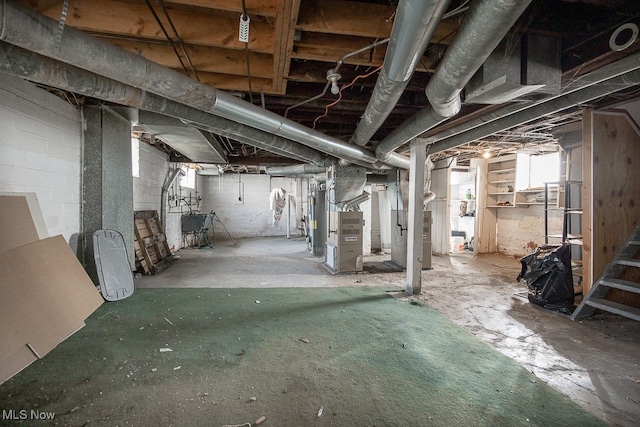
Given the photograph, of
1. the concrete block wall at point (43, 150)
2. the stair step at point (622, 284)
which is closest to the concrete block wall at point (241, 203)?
the concrete block wall at point (43, 150)

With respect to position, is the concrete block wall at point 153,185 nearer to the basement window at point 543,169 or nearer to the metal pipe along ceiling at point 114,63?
the metal pipe along ceiling at point 114,63

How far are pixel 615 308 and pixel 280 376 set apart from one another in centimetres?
307

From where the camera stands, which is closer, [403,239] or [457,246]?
[403,239]

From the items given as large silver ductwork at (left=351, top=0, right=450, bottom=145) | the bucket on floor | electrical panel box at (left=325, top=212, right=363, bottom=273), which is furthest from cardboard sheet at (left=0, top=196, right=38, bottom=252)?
the bucket on floor

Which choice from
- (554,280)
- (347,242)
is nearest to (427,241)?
(347,242)

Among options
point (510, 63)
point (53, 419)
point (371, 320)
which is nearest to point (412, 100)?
point (510, 63)

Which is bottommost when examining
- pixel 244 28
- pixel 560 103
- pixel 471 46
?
pixel 471 46

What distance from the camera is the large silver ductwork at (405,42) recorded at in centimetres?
116

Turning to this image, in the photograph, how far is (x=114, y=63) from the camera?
1666 mm

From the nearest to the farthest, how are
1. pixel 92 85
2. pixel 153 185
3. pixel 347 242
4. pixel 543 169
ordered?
pixel 92 85, pixel 347 242, pixel 153 185, pixel 543 169

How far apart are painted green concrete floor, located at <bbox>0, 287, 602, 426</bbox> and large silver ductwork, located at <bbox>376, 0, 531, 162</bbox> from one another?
1.86 meters

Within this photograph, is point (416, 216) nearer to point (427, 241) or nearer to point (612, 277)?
point (427, 241)

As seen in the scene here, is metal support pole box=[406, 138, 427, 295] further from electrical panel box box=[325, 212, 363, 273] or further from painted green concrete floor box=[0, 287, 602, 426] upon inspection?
electrical panel box box=[325, 212, 363, 273]

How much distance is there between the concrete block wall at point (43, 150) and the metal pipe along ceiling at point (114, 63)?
5.02 feet
